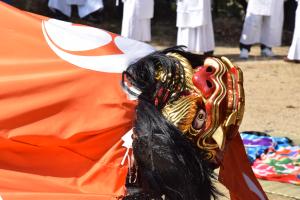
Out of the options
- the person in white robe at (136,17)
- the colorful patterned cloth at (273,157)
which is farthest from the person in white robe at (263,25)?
the colorful patterned cloth at (273,157)

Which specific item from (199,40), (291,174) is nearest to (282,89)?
(199,40)

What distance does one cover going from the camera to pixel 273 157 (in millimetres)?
3865

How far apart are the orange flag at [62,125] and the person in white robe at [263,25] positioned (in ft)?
20.5

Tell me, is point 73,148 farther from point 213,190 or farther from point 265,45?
point 265,45

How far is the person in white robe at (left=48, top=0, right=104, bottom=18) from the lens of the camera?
8.94m

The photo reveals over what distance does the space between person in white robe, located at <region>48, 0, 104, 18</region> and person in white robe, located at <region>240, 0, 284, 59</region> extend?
7.66 feet

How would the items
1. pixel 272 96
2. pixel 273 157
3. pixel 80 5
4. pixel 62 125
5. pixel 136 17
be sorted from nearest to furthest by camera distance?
pixel 62 125 < pixel 273 157 < pixel 272 96 < pixel 136 17 < pixel 80 5

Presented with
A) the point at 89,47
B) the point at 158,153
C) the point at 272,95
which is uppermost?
the point at 89,47

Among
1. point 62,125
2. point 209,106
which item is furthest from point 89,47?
point 209,106

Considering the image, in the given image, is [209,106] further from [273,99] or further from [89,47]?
[273,99]

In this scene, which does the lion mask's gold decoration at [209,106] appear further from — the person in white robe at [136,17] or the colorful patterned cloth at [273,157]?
the person in white robe at [136,17]

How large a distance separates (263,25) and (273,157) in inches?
166

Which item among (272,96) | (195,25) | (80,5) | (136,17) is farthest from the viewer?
(80,5)

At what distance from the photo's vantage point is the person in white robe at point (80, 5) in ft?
29.3
